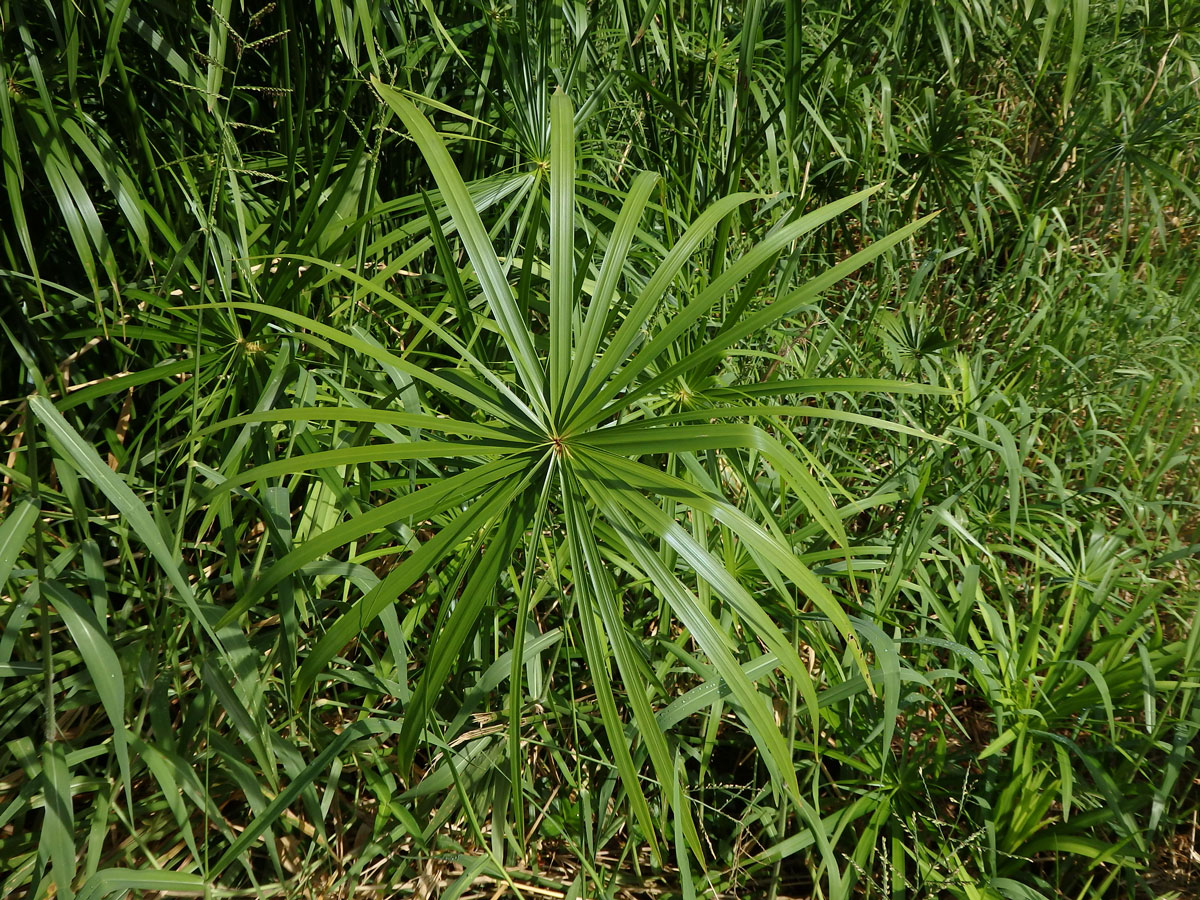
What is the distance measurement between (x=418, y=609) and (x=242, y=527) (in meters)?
0.30

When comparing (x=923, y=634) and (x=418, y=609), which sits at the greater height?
(x=418, y=609)

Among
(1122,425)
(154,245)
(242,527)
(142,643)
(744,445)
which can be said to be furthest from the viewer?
(1122,425)

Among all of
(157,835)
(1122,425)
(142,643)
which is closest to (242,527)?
(142,643)

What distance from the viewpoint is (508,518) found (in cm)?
102

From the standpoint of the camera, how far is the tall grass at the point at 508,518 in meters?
1.03

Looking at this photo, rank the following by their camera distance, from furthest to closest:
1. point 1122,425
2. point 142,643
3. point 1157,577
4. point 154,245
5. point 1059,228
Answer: point 1059,228, point 1122,425, point 1157,577, point 154,245, point 142,643

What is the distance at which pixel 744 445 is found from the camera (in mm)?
915

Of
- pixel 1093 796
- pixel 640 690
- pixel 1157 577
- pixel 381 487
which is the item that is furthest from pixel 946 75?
pixel 640 690

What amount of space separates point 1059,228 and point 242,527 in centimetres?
232

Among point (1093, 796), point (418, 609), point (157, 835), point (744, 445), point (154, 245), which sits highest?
point (154, 245)

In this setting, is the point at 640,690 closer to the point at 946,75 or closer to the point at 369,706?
the point at 369,706

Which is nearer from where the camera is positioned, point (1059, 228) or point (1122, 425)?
point (1122, 425)

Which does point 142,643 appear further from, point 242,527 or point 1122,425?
point 1122,425

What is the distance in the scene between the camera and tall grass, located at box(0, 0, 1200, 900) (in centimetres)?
103
